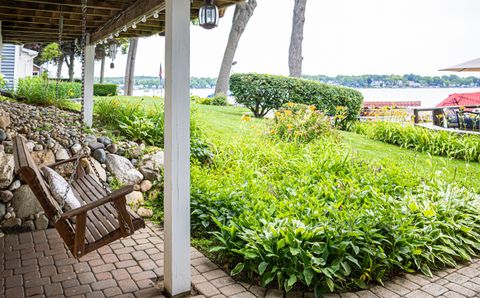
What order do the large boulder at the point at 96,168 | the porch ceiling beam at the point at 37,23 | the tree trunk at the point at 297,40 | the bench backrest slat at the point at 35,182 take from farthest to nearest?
the tree trunk at the point at 297,40 < the porch ceiling beam at the point at 37,23 < the large boulder at the point at 96,168 < the bench backrest slat at the point at 35,182

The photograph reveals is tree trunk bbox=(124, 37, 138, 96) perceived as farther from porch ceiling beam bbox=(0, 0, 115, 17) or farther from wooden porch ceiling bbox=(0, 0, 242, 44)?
porch ceiling beam bbox=(0, 0, 115, 17)

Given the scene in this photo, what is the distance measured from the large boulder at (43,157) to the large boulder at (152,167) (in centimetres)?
107

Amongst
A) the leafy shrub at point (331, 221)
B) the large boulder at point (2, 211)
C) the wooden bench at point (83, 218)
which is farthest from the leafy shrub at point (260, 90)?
the wooden bench at point (83, 218)

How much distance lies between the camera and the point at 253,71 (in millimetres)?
11234

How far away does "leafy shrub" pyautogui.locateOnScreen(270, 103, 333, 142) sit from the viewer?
7020 mm

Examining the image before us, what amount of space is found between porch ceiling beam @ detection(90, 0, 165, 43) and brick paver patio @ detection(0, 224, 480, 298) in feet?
7.33

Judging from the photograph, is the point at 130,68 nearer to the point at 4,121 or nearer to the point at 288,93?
the point at 288,93

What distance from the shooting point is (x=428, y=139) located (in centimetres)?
800

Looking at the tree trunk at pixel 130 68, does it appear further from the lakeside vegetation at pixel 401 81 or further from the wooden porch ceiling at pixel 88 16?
the wooden porch ceiling at pixel 88 16

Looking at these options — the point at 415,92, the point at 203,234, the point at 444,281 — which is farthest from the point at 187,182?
the point at 415,92

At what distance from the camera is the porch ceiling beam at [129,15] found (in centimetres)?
384

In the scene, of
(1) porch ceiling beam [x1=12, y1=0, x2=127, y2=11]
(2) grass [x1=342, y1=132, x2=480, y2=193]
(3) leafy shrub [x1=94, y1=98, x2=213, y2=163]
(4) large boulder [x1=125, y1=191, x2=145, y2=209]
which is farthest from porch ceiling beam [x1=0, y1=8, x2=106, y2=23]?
(2) grass [x1=342, y1=132, x2=480, y2=193]

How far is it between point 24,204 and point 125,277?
1781mm

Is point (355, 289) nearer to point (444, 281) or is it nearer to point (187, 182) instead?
point (444, 281)
